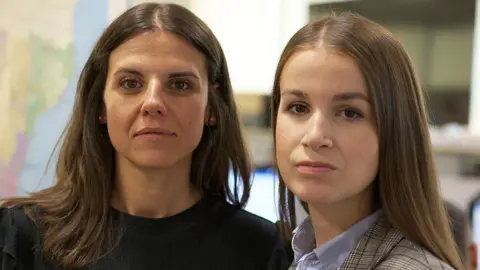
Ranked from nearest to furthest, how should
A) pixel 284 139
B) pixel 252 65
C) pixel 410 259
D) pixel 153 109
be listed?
pixel 410 259
pixel 284 139
pixel 153 109
pixel 252 65

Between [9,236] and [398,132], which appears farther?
[9,236]

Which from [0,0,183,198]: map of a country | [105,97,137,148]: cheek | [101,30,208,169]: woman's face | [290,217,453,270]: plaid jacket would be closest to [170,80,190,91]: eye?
[101,30,208,169]: woman's face

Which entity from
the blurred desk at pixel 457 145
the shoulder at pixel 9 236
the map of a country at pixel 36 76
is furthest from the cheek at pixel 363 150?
the blurred desk at pixel 457 145

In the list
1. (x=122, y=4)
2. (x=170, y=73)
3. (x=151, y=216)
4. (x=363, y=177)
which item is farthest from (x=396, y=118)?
(x=122, y=4)

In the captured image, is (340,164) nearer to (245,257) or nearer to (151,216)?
(245,257)

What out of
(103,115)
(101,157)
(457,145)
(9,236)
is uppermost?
(103,115)

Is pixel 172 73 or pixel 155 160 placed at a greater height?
pixel 172 73

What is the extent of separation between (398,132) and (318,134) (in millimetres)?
153

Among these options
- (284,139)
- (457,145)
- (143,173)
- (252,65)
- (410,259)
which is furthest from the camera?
(252,65)

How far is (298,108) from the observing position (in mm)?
1033

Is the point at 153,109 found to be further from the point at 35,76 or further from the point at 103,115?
the point at 35,76

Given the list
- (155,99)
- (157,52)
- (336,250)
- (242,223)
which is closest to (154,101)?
(155,99)

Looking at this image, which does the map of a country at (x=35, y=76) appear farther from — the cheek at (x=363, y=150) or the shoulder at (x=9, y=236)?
the cheek at (x=363, y=150)

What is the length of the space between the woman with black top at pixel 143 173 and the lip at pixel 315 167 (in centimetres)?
35
